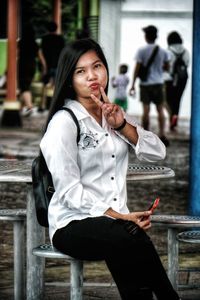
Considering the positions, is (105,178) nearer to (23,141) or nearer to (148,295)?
(148,295)

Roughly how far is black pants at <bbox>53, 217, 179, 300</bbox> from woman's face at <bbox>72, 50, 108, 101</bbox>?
68 cm

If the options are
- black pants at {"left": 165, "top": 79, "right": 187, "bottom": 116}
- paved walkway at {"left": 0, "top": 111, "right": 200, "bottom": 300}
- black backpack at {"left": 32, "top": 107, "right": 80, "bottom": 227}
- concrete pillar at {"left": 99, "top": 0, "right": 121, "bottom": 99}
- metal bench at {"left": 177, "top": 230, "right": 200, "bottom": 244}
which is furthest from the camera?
concrete pillar at {"left": 99, "top": 0, "right": 121, "bottom": 99}

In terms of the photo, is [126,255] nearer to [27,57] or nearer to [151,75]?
[151,75]

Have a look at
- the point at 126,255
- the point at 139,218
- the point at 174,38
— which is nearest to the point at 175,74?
the point at 174,38

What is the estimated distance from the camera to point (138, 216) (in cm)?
532

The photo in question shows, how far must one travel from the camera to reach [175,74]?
64.8ft

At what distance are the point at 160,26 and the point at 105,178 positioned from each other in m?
22.6

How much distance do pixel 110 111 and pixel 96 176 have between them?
1.03ft

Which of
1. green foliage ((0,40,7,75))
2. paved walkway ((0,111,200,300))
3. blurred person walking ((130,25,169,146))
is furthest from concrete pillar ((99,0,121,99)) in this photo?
blurred person walking ((130,25,169,146))

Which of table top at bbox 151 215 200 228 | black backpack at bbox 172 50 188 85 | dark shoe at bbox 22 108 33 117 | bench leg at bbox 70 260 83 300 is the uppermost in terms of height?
table top at bbox 151 215 200 228

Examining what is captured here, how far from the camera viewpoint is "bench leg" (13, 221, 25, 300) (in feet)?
21.5

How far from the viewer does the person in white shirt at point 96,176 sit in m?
5.21

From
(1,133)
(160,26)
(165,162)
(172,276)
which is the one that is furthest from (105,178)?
(160,26)

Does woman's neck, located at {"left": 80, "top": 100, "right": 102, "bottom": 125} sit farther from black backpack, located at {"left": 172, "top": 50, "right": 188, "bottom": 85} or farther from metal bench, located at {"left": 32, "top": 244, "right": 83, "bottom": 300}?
black backpack, located at {"left": 172, "top": 50, "right": 188, "bottom": 85}
